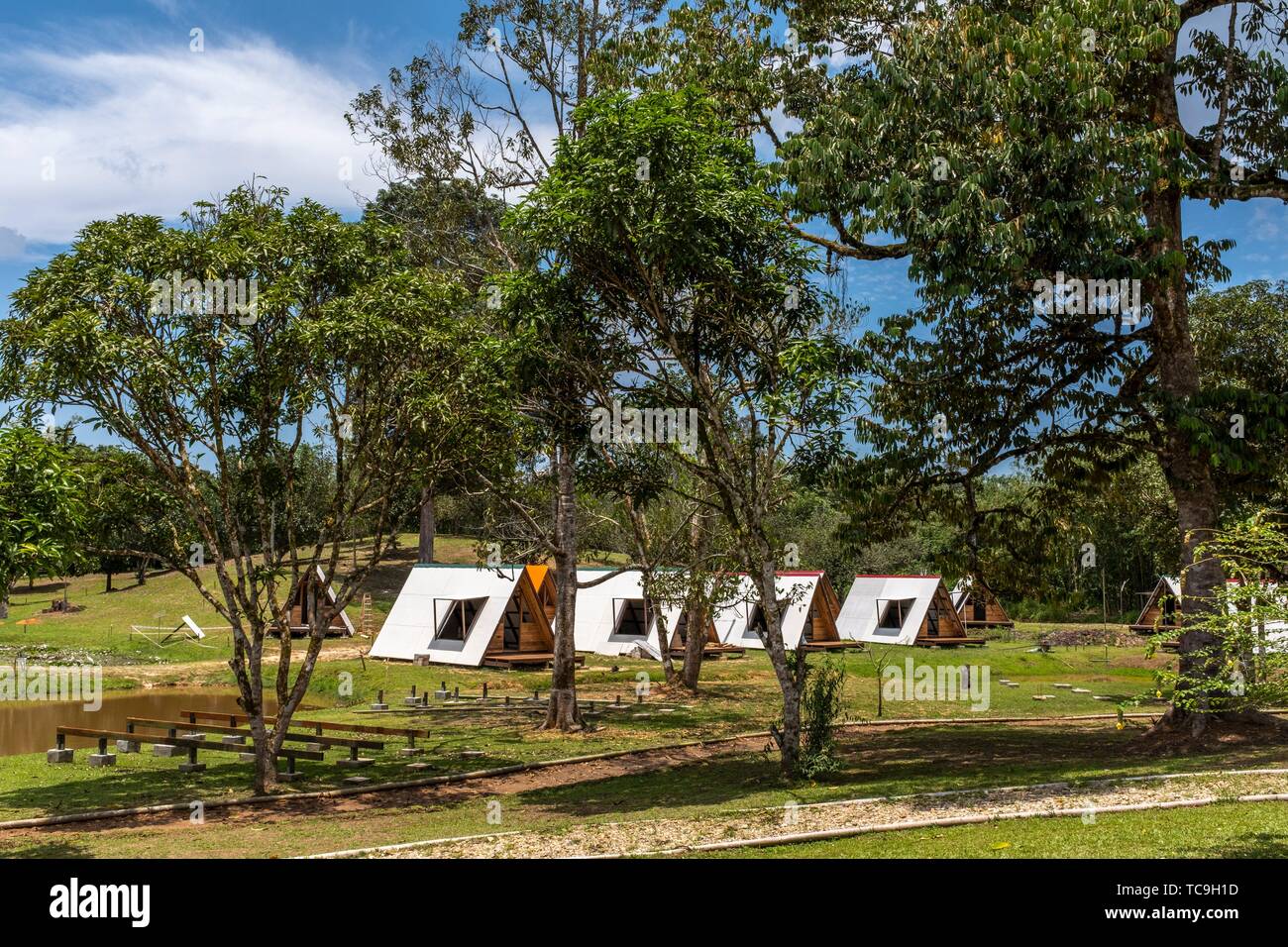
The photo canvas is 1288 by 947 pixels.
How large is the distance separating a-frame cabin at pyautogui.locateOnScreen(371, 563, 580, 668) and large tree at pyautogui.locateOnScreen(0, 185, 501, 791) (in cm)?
1890

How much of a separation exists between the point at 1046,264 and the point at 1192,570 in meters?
5.83

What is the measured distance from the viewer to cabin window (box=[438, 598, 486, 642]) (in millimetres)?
37219

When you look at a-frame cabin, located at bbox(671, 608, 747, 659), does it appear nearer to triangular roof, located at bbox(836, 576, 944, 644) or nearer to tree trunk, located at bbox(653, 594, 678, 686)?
tree trunk, located at bbox(653, 594, 678, 686)

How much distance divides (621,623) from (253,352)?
1018 inches

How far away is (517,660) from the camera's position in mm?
36594

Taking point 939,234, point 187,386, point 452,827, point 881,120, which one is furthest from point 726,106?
point 452,827

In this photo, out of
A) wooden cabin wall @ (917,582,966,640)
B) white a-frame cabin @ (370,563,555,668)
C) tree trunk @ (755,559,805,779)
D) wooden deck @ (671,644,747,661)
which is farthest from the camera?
wooden cabin wall @ (917,582,966,640)

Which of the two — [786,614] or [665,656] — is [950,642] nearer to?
[786,614]

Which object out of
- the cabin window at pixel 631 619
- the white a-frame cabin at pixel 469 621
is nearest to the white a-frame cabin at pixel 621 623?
the cabin window at pixel 631 619

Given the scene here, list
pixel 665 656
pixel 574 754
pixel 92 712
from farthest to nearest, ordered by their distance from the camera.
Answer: pixel 665 656 → pixel 92 712 → pixel 574 754

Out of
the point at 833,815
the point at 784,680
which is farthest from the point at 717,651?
the point at 833,815

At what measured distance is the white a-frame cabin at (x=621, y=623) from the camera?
3938cm

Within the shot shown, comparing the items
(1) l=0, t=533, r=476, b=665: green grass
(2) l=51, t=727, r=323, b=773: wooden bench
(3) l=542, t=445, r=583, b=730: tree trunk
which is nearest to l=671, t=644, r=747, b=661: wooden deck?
(1) l=0, t=533, r=476, b=665: green grass
